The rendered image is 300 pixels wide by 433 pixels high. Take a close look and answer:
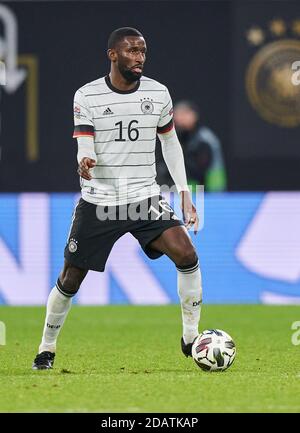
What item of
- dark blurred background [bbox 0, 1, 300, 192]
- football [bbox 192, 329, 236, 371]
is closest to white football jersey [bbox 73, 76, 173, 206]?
football [bbox 192, 329, 236, 371]

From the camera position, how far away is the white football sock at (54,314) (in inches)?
334

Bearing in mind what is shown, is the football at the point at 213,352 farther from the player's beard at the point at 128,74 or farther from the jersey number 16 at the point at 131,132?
the player's beard at the point at 128,74

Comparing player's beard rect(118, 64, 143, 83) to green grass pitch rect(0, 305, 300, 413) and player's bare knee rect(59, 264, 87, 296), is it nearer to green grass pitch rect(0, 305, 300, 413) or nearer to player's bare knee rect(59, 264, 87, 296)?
player's bare knee rect(59, 264, 87, 296)

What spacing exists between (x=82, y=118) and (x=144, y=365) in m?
1.77

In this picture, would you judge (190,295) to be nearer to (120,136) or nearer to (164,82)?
(120,136)

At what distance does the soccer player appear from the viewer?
8367mm

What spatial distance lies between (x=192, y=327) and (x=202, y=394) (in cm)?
138

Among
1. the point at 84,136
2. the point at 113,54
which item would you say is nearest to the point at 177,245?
the point at 84,136

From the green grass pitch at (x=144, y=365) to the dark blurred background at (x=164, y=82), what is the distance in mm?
3460

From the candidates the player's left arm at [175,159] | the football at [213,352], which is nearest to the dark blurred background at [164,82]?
the player's left arm at [175,159]

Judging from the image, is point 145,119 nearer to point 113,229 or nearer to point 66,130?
point 113,229

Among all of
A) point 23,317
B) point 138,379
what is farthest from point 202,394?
point 23,317

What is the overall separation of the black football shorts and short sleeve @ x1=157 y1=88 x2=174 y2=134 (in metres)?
0.51

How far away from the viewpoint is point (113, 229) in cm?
838
